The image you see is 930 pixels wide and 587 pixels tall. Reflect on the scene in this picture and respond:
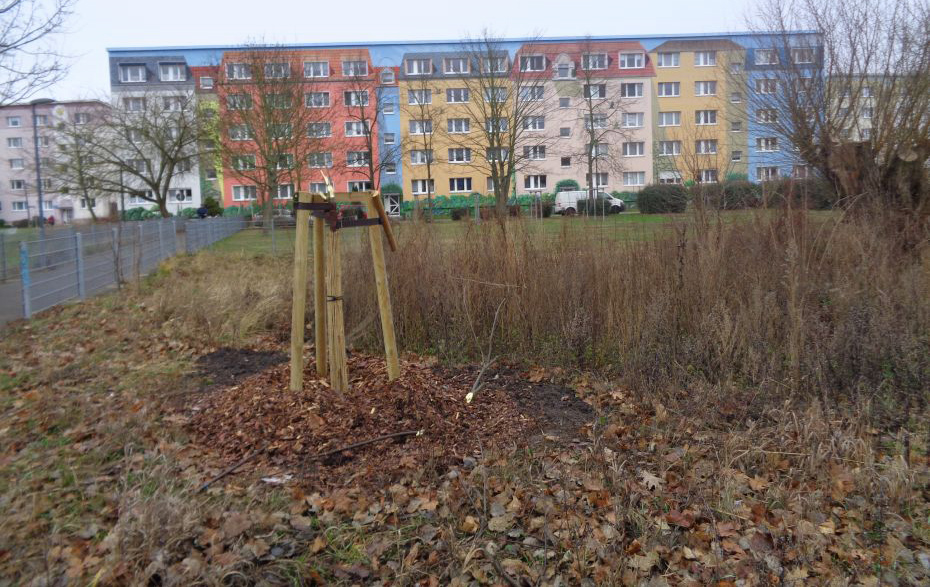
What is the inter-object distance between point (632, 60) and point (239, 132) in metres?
32.1

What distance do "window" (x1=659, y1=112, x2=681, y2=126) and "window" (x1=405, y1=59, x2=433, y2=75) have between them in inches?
722

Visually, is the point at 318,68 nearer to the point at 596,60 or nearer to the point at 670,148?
the point at 596,60

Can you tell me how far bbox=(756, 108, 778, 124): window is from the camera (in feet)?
51.0

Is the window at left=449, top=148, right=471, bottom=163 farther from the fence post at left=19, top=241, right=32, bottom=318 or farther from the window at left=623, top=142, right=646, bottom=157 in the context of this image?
the fence post at left=19, top=241, right=32, bottom=318

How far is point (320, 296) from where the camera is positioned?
580 cm

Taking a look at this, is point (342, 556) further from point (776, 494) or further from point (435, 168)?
point (435, 168)

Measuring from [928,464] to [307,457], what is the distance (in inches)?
163

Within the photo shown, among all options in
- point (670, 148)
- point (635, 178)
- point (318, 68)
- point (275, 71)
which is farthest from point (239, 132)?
point (635, 178)

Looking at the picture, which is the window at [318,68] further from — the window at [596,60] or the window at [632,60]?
the window at [632,60]

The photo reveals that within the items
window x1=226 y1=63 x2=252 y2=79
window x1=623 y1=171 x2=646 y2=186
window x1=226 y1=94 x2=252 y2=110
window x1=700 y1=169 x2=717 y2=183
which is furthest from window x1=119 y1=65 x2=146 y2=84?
window x1=700 y1=169 x2=717 y2=183

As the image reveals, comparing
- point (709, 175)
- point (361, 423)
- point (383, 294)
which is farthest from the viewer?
point (709, 175)

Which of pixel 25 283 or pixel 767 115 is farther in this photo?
pixel 767 115

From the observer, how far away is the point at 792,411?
5520 mm

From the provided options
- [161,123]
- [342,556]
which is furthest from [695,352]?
[161,123]
